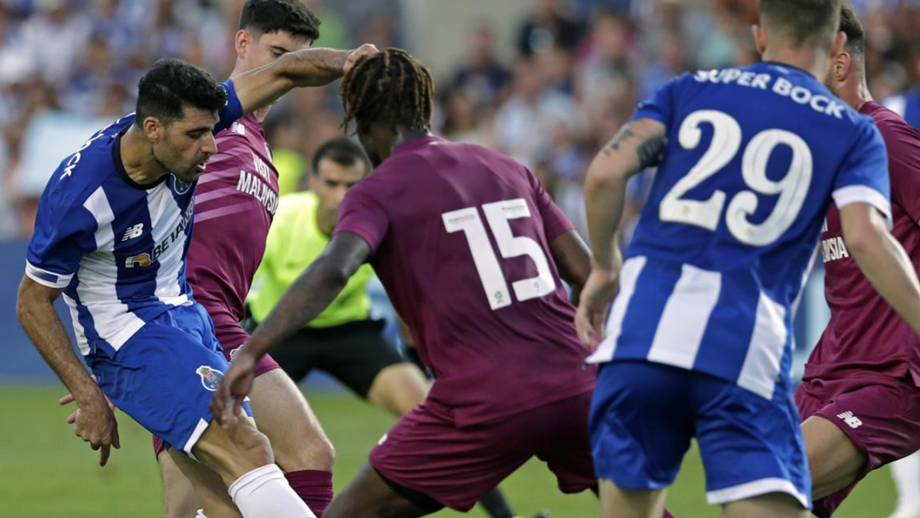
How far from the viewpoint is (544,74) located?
18.8m

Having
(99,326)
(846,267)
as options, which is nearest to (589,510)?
(846,267)

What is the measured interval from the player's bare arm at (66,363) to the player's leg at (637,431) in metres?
2.24

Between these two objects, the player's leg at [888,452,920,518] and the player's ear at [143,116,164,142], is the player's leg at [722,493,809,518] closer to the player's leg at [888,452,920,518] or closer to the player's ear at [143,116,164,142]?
the player's ear at [143,116,164,142]

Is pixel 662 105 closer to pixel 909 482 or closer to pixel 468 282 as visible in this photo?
pixel 468 282

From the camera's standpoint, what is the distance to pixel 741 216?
Answer: 487cm

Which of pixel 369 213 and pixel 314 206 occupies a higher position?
pixel 369 213

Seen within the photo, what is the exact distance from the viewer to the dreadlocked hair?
554 centimetres

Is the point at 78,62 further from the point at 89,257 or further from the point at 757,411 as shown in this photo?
the point at 757,411

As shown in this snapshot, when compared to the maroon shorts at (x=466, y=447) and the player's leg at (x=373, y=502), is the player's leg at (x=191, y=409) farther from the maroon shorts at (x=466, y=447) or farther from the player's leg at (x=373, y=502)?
the maroon shorts at (x=466, y=447)

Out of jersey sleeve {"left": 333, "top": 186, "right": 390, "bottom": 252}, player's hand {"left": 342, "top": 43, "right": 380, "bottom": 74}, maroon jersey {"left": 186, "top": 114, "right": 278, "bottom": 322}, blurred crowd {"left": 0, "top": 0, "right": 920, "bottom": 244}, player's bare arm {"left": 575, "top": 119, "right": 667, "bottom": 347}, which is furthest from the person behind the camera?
blurred crowd {"left": 0, "top": 0, "right": 920, "bottom": 244}

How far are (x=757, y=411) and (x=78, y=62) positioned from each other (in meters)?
17.0

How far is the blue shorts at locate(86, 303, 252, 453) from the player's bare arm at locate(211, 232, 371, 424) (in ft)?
2.97

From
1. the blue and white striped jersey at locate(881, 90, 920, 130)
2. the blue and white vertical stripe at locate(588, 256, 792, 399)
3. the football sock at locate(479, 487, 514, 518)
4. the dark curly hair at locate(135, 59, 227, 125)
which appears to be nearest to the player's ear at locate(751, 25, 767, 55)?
the blue and white vertical stripe at locate(588, 256, 792, 399)

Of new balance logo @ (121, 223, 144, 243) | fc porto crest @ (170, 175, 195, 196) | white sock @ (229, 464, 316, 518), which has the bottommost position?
white sock @ (229, 464, 316, 518)
